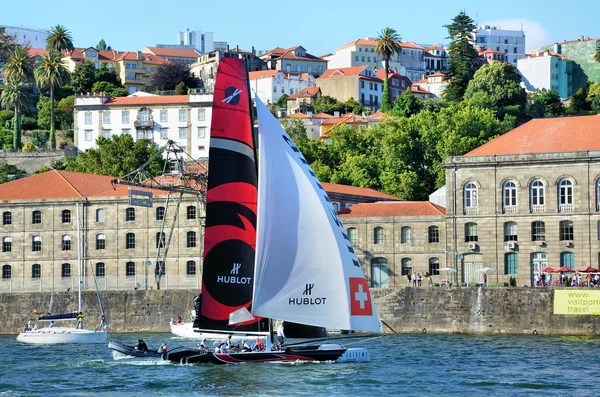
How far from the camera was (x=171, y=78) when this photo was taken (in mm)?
169000

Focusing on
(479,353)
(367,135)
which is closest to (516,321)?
(479,353)

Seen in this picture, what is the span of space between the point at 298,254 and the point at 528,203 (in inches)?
1288

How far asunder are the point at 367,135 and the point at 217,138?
70326 mm

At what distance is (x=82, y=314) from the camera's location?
243ft

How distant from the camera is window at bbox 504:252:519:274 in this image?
76500 mm

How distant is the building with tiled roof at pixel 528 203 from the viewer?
2943 inches

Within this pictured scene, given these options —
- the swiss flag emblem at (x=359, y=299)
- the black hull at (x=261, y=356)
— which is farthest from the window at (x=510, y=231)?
the swiss flag emblem at (x=359, y=299)

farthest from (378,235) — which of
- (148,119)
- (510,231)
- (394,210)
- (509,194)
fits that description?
(148,119)

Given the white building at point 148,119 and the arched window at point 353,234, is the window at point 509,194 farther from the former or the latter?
the white building at point 148,119

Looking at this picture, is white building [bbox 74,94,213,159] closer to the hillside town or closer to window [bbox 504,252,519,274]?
the hillside town

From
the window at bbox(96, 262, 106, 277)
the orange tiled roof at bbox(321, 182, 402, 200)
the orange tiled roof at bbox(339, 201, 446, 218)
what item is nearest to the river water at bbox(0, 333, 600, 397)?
the orange tiled roof at bbox(339, 201, 446, 218)

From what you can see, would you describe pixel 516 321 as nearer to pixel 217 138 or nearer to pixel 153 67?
pixel 217 138

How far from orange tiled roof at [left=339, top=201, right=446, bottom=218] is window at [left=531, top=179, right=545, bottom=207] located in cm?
614

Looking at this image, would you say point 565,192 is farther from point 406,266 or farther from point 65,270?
point 65,270
